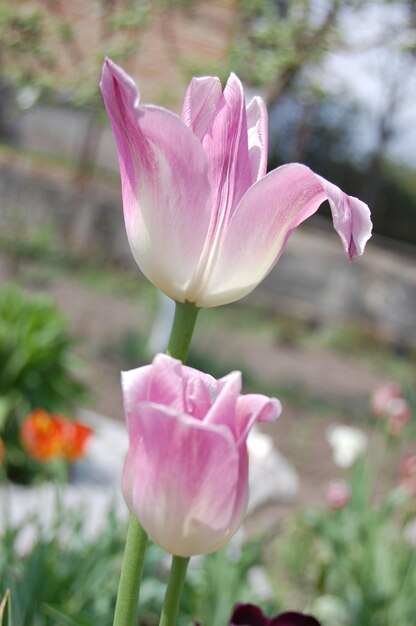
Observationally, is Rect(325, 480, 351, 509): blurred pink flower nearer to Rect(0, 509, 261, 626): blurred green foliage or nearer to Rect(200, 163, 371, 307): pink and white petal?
Rect(0, 509, 261, 626): blurred green foliage

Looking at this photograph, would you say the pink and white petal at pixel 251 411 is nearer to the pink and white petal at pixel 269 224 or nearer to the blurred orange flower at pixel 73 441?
the pink and white petal at pixel 269 224

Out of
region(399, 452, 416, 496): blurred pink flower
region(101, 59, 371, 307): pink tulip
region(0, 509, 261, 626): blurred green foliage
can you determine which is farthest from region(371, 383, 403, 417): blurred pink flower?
region(101, 59, 371, 307): pink tulip

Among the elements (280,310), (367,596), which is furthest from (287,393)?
(367,596)

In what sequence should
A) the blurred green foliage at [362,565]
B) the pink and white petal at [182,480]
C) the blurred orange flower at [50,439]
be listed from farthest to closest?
the blurred orange flower at [50,439] → the blurred green foliage at [362,565] → the pink and white petal at [182,480]

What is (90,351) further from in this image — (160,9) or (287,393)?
(160,9)

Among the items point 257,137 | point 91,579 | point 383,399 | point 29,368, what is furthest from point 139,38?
point 257,137

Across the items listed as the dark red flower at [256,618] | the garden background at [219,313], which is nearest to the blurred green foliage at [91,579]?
the garden background at [219,313]
